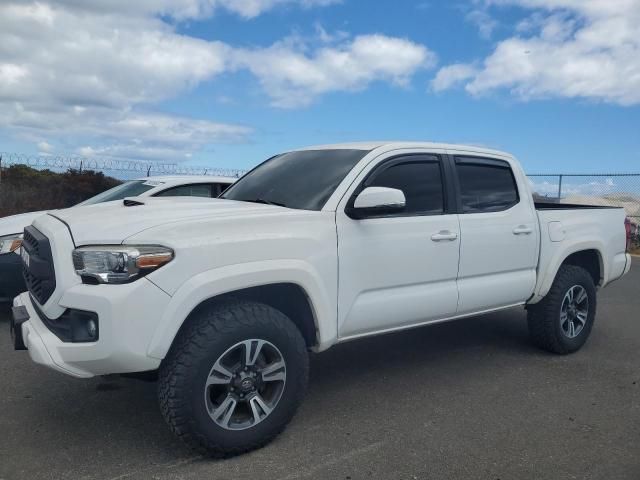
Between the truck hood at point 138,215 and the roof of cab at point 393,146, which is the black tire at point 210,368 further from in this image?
the roof of cab at point 393,146

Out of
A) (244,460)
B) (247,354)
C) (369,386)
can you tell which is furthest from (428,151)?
(244,460)

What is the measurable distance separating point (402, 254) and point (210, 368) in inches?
59.7

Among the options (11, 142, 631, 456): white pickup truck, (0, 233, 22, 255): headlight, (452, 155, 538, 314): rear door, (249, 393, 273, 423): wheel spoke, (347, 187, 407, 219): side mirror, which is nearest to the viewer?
(11, 142, 631, 456): white pickup truck

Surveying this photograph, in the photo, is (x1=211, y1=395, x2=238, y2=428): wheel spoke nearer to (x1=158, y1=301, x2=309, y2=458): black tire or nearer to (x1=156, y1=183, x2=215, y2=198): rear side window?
(x1=158, y1=301, x2=309, y2=458): black tire

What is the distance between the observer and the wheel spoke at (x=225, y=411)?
10.6 feet

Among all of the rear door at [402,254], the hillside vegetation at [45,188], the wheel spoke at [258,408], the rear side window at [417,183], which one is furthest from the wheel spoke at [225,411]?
the hillside vegetation at [45,188]

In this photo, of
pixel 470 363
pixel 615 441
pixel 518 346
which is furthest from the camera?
pixel 518 346

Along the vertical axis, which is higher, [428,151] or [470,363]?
[428,151]

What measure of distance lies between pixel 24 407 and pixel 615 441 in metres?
3.76

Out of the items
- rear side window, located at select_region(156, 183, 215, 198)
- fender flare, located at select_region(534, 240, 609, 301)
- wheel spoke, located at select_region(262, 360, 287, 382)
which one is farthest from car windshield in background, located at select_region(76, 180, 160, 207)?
fender flare, located at select_region(534, 240, 609, 301)

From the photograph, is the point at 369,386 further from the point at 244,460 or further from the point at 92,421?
the point at 92,421

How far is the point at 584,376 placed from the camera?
16.0ft

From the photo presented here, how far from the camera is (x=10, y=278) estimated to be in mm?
5590

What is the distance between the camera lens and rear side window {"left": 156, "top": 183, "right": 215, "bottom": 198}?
7129mm
